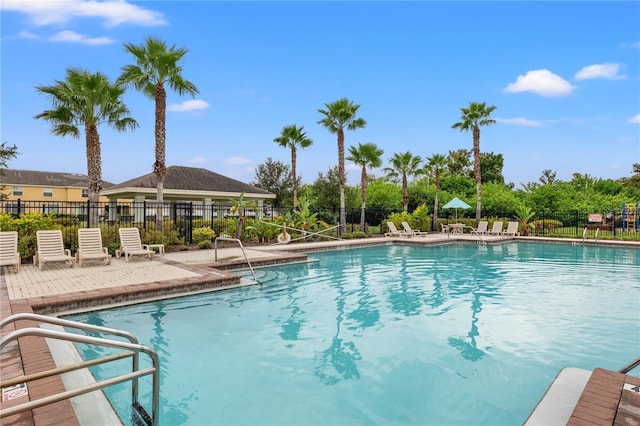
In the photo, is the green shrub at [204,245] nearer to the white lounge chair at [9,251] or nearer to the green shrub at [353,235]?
the white lounge chair at [9,251]

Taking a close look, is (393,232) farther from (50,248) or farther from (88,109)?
(50,248)

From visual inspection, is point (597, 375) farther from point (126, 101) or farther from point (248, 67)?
point (248, 67)

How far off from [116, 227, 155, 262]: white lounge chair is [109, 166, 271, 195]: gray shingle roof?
43.4 ft

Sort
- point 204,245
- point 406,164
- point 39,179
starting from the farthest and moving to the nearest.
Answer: point 39,179 → point 406,164 → point 204,245

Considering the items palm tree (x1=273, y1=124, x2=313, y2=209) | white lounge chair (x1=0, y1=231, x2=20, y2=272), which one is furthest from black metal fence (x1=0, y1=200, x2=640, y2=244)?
palm tree (x1=273, y1=124, x2=313, y2=209)

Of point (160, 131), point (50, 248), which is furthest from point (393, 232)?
point (50, 248)

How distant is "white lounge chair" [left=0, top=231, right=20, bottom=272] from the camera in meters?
10.1

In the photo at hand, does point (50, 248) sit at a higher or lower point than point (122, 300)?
higher

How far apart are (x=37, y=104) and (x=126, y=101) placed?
3.70 metres

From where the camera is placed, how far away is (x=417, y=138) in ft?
121

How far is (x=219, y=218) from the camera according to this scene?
2217 centimetres

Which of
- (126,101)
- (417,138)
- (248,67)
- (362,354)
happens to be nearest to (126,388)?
(362,354)

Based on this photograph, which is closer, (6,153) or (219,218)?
(219,218)

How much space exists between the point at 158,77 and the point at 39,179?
133 feet
